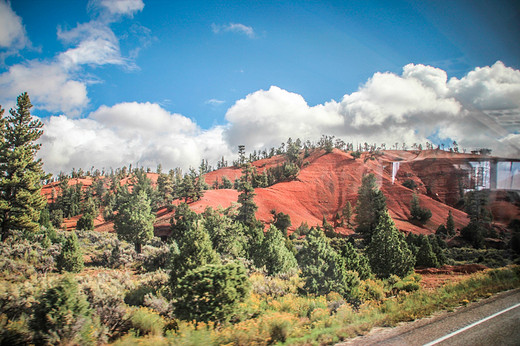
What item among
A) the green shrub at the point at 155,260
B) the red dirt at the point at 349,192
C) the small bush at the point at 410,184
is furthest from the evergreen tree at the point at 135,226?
the small bush at the point at 410,184

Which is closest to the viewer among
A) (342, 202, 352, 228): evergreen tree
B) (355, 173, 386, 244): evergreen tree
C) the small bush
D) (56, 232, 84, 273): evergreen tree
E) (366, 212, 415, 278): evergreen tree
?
(366, 212, 415, 278): evergreen tree

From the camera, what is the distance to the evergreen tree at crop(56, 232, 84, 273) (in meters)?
21.7

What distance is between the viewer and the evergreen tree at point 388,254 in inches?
842

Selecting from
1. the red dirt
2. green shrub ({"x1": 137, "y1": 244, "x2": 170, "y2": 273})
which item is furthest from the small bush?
green shrub ({"x1": 137, "y1": 244, "x2": 170, "y2": 273})

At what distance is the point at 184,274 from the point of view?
14.2 m

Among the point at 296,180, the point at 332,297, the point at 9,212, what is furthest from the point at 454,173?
the point at 9,212

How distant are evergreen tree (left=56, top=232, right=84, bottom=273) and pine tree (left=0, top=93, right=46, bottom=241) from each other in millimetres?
4653

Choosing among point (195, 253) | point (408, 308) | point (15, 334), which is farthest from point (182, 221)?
point (408, 308)

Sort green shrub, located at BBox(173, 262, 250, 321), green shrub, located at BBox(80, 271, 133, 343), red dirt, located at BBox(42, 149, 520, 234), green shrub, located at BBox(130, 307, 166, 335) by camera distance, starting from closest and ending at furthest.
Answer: green shrub, located at BBox(130, 307, 166, 335), green shrub, located at BBox(80, 271, 133, 343), green shrub, located at BBox(173, 262, 250, 321), red dirt, located at BBox(42, 149, 520, 234)

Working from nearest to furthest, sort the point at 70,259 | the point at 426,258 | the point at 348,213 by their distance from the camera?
1. the point at 70,259
2. the point at 426,258
3. the point at 348,213

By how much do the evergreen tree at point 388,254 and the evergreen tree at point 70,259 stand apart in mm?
25908

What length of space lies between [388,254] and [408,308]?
1367cm

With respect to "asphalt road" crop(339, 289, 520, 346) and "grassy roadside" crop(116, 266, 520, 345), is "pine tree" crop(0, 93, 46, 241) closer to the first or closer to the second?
"grassy roadside" crop(116, 266, 520, 345)

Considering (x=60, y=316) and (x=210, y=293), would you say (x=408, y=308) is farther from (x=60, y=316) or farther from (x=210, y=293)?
(x=60, y=316)
